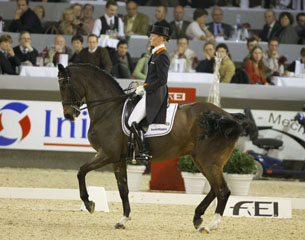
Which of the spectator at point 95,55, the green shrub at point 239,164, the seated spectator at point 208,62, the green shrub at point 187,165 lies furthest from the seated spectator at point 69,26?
the green shrub at point 239,164

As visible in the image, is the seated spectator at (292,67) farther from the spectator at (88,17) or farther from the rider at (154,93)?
the rider at (154,93)

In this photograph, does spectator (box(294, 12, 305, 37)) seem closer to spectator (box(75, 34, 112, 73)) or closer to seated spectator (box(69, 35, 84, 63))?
spectator (box(75, 34, 112, 73))

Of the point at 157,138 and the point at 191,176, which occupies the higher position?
the point at 157,138

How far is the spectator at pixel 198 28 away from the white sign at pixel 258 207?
5.89 meters

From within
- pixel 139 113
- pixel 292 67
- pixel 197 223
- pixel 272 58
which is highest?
pixel 139 113

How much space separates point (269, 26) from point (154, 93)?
767 cm

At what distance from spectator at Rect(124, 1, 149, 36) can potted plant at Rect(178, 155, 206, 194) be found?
4541mm

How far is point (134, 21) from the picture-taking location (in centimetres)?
1311

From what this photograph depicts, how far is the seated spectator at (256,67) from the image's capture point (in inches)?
450

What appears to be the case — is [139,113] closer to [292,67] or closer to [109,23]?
[292,67]

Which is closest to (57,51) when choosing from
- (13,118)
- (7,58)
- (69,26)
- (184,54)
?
(7,58)

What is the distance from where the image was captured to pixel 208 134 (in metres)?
6.57

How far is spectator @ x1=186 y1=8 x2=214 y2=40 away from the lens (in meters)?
13.0

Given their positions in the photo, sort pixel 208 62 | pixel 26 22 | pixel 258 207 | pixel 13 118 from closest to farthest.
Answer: pixel 258 207, pixel 13 118, pixel 208 62, pixel 26 22
